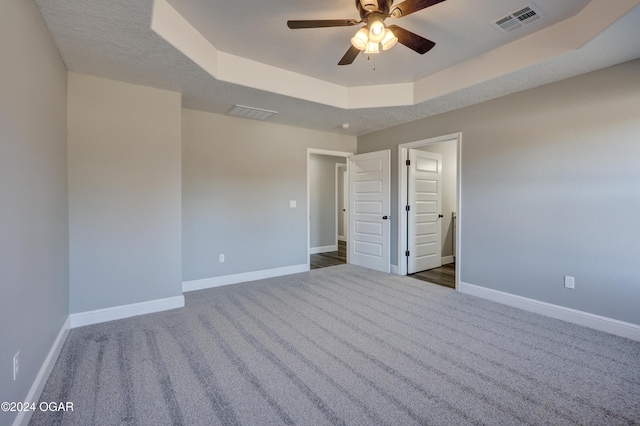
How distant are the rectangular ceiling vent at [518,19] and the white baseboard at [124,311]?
4.39 metres

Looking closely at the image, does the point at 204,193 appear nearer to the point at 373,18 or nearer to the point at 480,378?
the point at 373,18

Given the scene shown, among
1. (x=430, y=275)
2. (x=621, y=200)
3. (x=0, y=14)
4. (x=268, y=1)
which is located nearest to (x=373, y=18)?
(x=268, y=1)

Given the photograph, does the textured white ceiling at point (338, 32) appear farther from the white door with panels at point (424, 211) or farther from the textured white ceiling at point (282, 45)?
the white door with panels at point (424, 211)

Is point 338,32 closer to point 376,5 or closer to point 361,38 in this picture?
point 361,38

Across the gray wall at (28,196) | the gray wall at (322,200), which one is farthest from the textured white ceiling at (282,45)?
the gray wall at (322,200)

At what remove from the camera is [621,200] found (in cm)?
275

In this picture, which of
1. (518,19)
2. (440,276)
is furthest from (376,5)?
(440,276)

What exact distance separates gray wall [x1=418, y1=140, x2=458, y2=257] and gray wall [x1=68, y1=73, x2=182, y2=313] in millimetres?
4586

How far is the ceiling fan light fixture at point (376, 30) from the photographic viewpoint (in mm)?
2061

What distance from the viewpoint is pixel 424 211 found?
5.22m

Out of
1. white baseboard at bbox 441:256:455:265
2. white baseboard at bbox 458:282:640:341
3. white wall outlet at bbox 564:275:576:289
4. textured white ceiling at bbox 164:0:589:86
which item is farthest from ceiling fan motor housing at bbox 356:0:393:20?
white baseboard at bbox 441:256:455:265

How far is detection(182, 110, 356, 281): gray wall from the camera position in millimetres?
4172

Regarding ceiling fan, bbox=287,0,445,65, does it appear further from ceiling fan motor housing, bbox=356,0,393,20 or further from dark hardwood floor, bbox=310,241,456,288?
dark hardwood floor, bbox=310,241,456,288

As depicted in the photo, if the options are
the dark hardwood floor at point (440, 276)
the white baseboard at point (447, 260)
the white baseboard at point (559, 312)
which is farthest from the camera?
the white baseboard at point (447, 260)
